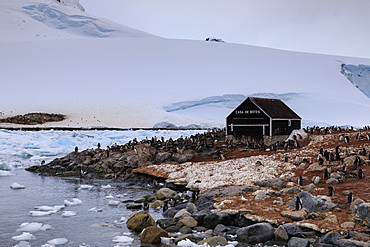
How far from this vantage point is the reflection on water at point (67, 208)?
27.2 feet

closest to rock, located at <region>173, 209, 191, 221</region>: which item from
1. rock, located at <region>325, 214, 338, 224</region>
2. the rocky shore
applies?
the rocky shore

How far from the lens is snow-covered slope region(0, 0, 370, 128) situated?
1764 inches

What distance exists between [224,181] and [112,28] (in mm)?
89054

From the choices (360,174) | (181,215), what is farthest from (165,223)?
(360,174)

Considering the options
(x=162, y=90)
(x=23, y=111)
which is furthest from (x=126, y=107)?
(x=23, y=111)

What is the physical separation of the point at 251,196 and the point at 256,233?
2.48 metres

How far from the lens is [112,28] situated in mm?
95062

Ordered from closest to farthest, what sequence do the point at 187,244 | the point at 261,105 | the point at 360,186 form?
the point at 187,244 < the point at 360,186 < the point at 261,105

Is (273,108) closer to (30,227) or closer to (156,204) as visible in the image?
(156,204)

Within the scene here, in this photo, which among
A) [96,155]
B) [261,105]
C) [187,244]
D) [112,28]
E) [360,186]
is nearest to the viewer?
[187,244]

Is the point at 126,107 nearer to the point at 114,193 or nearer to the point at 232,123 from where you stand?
the point at 232,123

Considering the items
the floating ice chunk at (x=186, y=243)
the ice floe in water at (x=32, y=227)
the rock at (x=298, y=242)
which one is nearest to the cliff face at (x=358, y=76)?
the rock at (x=298, y=242)

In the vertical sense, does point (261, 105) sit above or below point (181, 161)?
above

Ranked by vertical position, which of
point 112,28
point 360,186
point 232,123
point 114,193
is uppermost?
point 112,28
